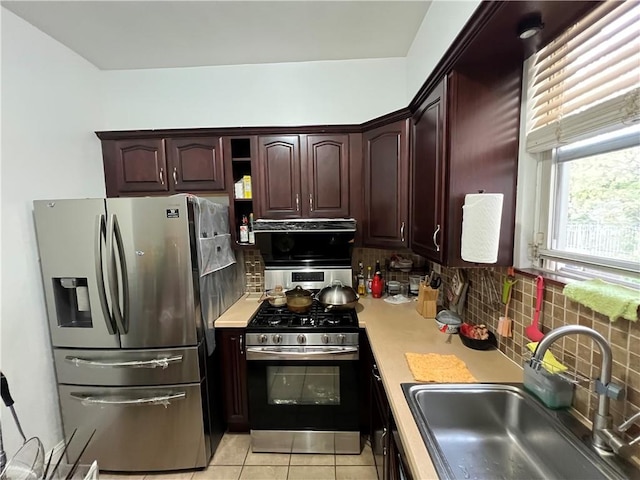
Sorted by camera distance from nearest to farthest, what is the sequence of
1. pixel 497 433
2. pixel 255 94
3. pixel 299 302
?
pixel 497 433, pixel 299 302, pixel 255 94

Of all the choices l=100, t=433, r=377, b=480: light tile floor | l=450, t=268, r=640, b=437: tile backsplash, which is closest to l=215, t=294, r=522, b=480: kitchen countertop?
l=450, t=268, r=640, b=437: tile backsplash

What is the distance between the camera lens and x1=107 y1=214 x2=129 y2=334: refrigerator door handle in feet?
5.16

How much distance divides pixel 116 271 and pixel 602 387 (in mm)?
2155

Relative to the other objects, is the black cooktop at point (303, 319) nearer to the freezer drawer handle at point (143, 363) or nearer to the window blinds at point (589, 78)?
the freezer drawer handle at point (143, 363)

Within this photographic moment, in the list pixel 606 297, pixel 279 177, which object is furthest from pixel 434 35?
pixel 606 297

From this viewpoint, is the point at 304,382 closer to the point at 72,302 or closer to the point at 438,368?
the point at 438,368

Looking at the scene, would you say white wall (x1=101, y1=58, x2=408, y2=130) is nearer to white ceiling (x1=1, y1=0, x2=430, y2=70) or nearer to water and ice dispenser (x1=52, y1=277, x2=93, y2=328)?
white ceiling (x1=1, y1=0, x2=430, y2=70)

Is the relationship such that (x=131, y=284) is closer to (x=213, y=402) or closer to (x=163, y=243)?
(x=163, y=243)

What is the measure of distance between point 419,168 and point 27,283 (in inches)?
95.1

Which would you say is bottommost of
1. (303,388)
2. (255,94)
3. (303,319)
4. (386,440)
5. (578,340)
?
(303,388)

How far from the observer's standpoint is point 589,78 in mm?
971

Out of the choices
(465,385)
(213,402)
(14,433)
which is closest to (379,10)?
(465,385)

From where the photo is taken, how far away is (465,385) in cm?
112

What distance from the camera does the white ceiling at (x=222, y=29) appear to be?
164cm
